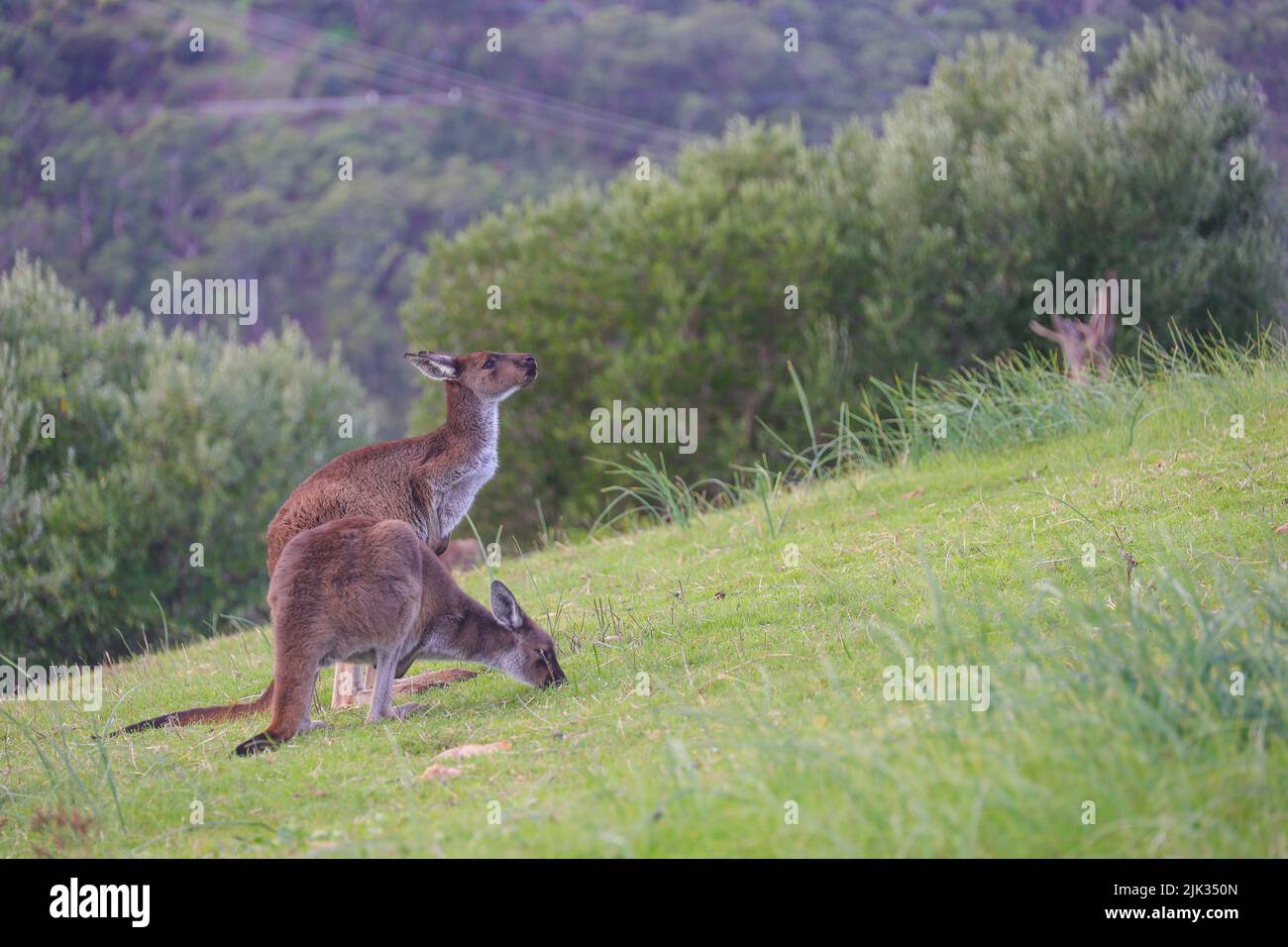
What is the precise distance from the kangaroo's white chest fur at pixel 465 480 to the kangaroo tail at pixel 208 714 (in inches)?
67.6

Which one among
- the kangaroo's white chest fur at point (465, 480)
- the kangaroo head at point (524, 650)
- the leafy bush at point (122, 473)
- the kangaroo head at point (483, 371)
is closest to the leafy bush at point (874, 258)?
the leafy bush at point (122, 473)

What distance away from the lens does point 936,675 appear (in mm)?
5043

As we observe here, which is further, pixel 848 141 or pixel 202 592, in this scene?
pixel 848 141

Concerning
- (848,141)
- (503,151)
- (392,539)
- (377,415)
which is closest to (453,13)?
A: (503,151)

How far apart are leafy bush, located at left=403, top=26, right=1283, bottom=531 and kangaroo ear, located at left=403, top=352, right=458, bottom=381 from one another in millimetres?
12476

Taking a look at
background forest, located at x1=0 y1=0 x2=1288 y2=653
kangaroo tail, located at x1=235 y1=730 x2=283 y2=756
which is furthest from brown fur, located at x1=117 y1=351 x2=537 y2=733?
background forest, located at x1=0 y1=0 x2=1288 y2=653

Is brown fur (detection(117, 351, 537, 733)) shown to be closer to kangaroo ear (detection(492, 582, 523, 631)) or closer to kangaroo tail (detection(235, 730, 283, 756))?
kangaroo ear (detection(492, 582, 523, 631))

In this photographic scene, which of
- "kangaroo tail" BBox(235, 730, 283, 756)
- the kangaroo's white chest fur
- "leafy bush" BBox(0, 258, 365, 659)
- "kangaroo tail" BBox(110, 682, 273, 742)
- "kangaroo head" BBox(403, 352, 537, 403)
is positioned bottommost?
"leafy bush" BBox(0, 258, 365, 659)

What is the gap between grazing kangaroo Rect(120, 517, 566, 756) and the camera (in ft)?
20.9

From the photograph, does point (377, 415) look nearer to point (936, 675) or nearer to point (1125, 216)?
point (1125, 216)

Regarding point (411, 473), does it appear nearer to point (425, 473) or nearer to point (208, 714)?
point (425, 473)

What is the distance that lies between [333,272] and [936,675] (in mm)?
61374

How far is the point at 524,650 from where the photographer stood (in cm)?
711
